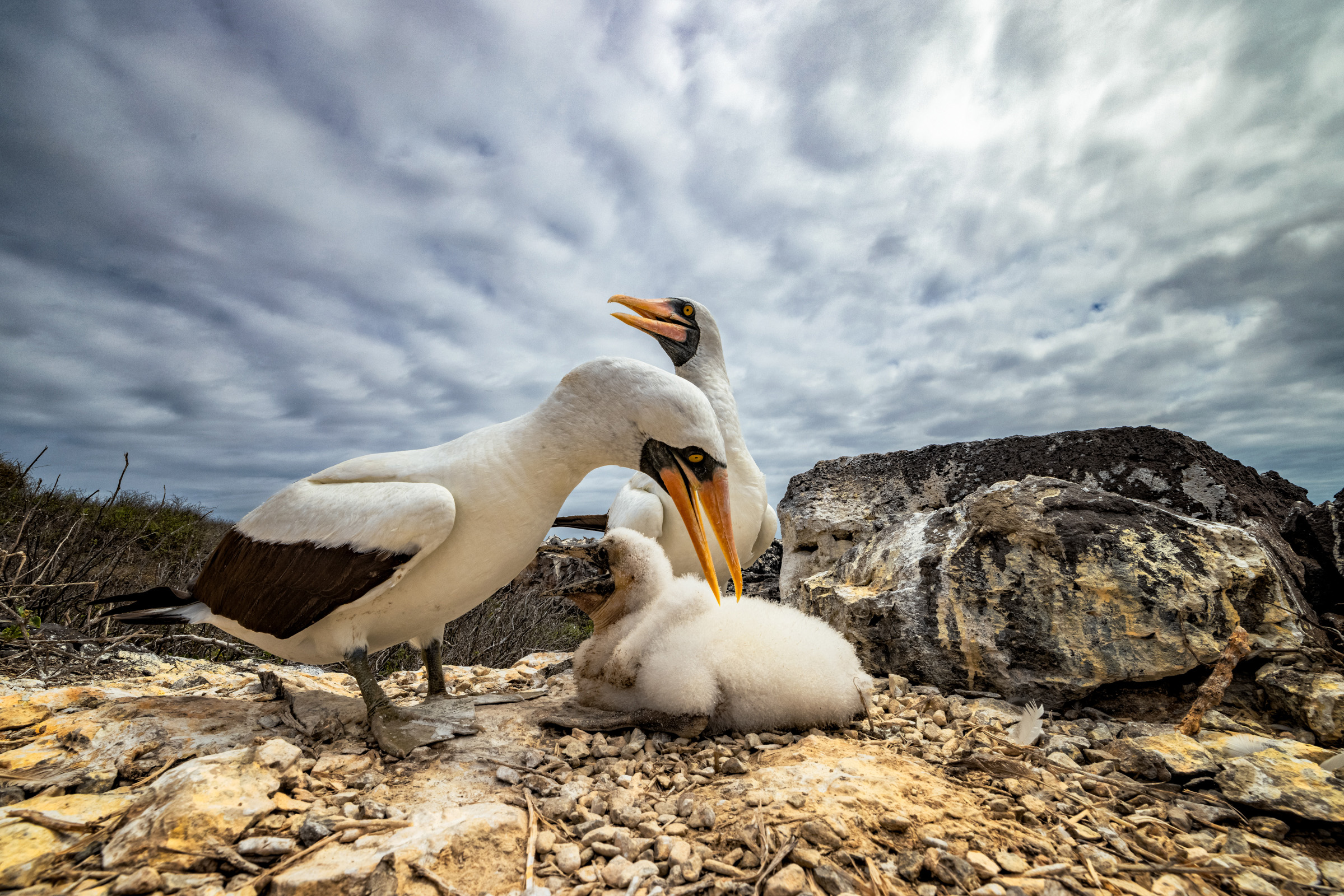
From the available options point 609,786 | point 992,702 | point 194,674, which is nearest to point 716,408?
point 992,702

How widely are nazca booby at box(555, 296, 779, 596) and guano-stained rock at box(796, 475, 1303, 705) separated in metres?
1.15

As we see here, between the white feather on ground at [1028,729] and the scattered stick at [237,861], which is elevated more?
the white feather on ground at [1028,729]

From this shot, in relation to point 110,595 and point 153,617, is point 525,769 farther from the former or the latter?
point 110,595

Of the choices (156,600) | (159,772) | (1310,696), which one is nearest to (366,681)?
(159,772)

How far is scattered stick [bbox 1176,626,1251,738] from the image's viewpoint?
224cm

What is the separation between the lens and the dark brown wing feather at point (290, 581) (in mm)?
2375

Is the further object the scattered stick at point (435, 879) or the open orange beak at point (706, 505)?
the open orange beak at point (706, 505)

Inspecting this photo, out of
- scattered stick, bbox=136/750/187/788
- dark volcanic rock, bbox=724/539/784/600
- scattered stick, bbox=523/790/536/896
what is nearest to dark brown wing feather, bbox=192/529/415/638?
scattered stick, bbox=136/750/187/788

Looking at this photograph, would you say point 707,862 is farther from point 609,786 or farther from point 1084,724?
point 1084,724

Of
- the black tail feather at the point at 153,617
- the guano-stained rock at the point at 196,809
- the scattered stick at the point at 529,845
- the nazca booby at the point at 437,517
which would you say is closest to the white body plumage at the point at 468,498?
the nazca booby at the point at 437,517

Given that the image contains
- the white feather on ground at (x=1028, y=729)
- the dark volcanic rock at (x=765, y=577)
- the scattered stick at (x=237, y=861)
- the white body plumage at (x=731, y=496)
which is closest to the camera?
the scattered stick at (x=237, y=861)

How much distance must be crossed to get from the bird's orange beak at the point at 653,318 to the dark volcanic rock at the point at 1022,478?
1.75m

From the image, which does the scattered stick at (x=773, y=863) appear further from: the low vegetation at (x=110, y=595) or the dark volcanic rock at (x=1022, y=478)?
Answer: the low vegetation at (x=110, y=595)

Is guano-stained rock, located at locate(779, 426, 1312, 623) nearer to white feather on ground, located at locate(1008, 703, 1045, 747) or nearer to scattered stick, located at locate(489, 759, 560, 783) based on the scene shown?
white feather on ground, located at locate(1008, 703, 1045, 747)
